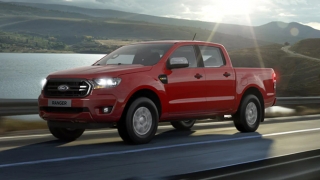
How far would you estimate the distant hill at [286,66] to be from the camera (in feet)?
284

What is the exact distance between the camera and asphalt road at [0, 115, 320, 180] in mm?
6473

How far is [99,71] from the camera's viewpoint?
8719 mm

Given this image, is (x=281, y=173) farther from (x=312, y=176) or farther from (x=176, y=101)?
(x=176, y=101)

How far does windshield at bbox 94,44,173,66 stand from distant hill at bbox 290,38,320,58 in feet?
420

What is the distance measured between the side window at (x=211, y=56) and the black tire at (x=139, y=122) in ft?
6.44

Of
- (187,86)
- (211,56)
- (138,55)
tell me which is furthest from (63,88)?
(211,56)

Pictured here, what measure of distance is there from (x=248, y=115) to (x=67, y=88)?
14.4ft

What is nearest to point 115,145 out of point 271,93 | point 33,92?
point 271,93

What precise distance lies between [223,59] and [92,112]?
3.68 metres

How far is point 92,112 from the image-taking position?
847 cm

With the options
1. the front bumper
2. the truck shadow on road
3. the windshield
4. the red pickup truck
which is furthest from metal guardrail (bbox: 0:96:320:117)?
the front bumper

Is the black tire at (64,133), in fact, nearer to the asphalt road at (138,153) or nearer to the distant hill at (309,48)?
the asphalt road at (138,153)

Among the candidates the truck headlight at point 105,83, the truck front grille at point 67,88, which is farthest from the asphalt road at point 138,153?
the truck headlight at point 105,83

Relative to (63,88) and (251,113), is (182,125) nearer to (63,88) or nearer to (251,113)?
(251,113)
